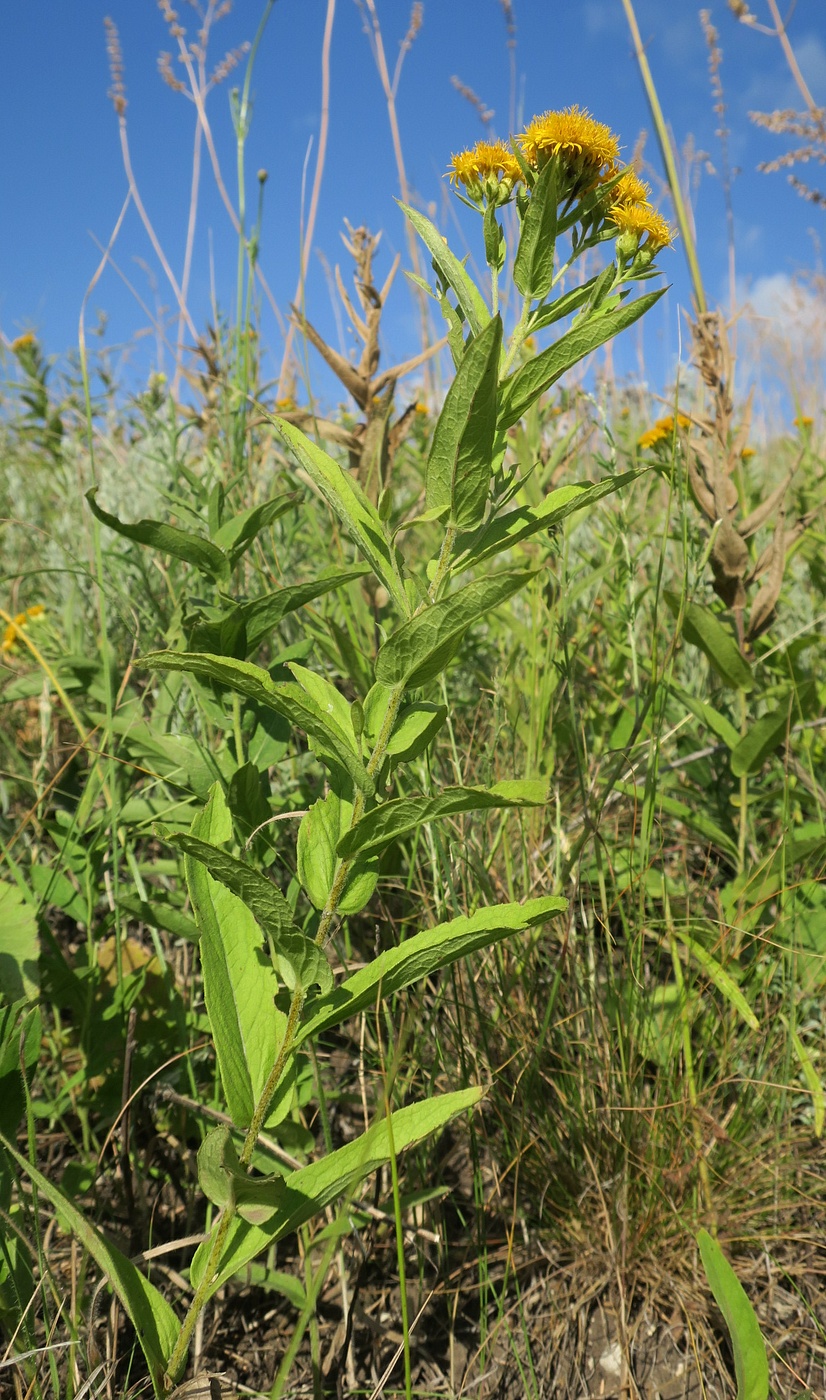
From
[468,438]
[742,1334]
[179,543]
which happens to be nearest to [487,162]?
[468,438]

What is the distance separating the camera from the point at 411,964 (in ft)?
2.50

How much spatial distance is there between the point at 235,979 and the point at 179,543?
51 cm

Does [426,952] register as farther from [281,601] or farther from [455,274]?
[455,274]

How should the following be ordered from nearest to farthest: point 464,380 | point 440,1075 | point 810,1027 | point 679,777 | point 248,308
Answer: point 464,380
point 440,1075
point 810,1027
point 248,308
point 679,777

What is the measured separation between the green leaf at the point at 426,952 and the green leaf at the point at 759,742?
29.0 inches

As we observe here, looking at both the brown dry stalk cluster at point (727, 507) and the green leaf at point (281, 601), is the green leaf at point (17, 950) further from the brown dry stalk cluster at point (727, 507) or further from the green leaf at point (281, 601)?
the brown dry stalk cluster at point (727, 507)

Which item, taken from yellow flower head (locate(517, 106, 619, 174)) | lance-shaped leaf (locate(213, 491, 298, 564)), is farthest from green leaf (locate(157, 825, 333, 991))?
yellow flower head (locate(517, 106, 619, 174))

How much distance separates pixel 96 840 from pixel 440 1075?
58cm

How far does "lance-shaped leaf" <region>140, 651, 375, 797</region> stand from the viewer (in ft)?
2.33

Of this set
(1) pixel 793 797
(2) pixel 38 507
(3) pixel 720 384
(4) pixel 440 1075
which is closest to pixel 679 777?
(1) pixel 793 797

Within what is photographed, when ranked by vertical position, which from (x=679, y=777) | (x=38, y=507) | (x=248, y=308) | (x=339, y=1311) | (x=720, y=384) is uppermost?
(x=38, y=507)

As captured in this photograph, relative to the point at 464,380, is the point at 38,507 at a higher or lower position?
higher

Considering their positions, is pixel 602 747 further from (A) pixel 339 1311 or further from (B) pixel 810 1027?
(A) pixel 339 1311

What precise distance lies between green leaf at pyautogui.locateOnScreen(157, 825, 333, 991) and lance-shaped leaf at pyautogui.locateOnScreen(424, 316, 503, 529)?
1.12ft
